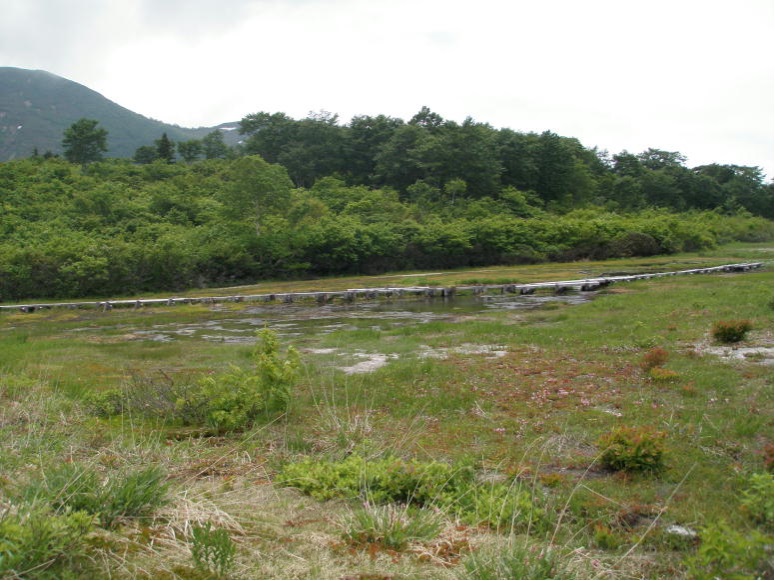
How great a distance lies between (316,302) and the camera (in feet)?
99.1

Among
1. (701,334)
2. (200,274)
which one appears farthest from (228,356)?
(200,274)

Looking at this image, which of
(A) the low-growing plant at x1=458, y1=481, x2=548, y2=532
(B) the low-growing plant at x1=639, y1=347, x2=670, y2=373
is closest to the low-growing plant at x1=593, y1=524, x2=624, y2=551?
(A) the low-growing plant at x1=458, y1=481, x2=548, y2=532

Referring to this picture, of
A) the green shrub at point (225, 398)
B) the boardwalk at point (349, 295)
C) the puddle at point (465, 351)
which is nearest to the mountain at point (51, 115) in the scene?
the boardwalk at point (349, 295)

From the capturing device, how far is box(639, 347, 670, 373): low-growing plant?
1070 cm

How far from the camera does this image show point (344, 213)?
51000mm

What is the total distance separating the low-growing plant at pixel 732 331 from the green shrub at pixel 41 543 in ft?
37.0

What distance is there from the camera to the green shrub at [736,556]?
12.4 feet

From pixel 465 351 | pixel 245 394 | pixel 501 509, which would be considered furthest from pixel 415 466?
pixel 465 351

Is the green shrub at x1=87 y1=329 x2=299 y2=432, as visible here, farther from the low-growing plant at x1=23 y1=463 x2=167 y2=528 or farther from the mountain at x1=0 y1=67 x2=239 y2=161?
the mountain at x1=0 y1=67 x2=239 y2=161

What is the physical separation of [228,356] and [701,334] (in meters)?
10.5

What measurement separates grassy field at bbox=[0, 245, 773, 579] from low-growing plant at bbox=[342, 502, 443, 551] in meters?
0.02

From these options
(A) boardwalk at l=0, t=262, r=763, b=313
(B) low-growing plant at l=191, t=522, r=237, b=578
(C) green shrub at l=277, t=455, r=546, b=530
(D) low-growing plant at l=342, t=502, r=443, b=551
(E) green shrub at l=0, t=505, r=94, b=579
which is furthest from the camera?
(A) boardwalk at l=0, t=262, r=763, b=313

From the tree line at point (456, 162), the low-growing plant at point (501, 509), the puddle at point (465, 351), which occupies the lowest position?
the puddle at point (465, 351)

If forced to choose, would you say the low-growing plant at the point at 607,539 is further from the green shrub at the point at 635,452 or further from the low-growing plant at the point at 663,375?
the low-growing plant at the point at 663,375
